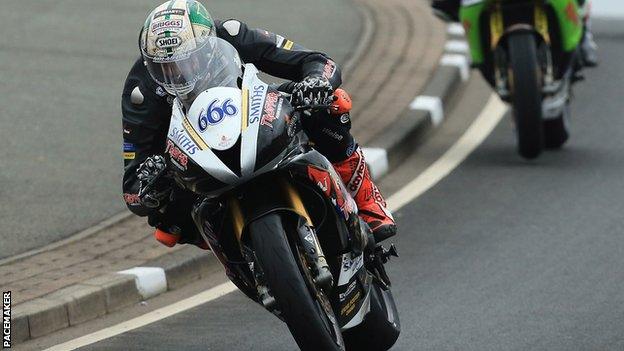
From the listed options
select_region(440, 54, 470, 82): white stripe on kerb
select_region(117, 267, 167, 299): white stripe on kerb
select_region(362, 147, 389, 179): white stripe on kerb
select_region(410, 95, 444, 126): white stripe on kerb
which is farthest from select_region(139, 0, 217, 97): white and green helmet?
select_region(440, 54, 470, 82): white stripe on kerb

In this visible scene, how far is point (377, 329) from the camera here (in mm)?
6973

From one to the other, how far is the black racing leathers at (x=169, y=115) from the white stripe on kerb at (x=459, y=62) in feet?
24.2

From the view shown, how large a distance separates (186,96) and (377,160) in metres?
5.01

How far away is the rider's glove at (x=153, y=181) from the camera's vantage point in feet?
21.2

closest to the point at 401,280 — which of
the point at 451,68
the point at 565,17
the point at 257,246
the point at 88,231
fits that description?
the point at 88,231

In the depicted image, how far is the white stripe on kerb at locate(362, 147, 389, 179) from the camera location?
11.2m

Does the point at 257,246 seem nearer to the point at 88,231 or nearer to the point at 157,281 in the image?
the point at 157,281

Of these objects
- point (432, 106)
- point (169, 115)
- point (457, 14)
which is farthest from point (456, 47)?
point (169, 115)

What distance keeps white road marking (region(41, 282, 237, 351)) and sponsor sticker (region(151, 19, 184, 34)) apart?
70.5 inches

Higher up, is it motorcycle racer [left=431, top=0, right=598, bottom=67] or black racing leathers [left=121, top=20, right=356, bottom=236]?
black racing leathers [left=121, top=20, right=356, bottom=236]

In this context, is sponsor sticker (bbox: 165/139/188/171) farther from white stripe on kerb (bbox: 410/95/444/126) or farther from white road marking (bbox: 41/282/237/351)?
white stripe on kerb (bbox: 410/95/444/126)

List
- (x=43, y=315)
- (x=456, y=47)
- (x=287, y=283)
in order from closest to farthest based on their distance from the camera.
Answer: (x=287, y=283)
(x=43, y=315)
(x=456, y=47)

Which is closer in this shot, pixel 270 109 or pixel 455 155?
pixel 270 109

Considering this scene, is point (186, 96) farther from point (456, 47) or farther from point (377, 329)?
point (456, 47)
